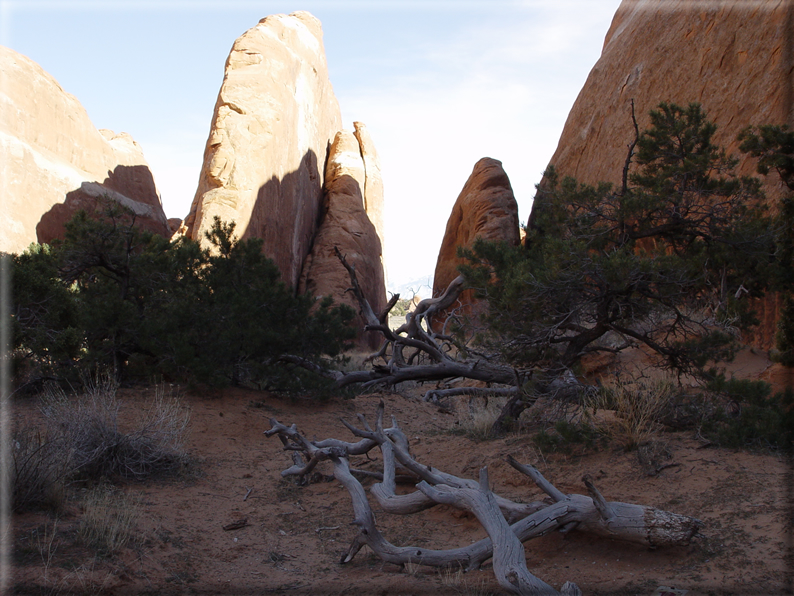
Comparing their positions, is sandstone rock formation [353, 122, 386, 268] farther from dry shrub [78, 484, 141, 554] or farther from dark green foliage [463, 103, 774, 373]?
dry shrub [78, 484, 141, 554]

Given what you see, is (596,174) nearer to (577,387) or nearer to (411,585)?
(577,387)

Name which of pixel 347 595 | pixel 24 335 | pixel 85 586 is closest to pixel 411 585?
pixel 347 595

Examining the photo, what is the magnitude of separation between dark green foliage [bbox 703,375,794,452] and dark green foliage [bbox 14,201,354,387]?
680 cm

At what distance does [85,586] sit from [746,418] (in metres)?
6.02

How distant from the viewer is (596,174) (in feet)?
61.6

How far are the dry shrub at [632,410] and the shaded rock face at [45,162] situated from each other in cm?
1966

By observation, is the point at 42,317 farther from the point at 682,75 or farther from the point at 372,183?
the point at 372,183

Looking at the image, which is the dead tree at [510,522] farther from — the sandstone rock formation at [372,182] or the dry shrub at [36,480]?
the sandstone rock formation at [372,182]

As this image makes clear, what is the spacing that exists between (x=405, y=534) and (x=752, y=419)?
3740 mm

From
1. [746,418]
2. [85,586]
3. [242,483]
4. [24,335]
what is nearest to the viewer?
[85,586]

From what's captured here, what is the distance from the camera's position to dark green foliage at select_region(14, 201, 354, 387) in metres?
8.79

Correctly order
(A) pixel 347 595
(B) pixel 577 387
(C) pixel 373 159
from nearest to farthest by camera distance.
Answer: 1. (A) pixel 347 595
2. (B) pixel 577 387
3. (C) pixel 373 159

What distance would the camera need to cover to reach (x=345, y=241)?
75.7 feet

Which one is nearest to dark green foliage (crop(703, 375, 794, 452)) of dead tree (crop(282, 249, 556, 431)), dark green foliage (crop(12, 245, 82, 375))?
dead tree (crop(282, 249, 556, 431))
